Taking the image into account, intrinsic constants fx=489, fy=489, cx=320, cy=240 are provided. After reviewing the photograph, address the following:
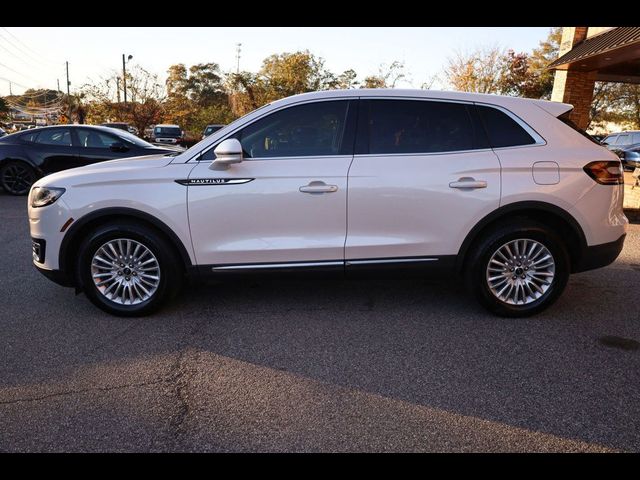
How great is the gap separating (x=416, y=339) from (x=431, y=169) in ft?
4.55

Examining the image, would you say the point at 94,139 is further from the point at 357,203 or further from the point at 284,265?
the point at 357,203

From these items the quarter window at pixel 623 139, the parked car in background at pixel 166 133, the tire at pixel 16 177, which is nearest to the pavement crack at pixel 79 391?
the tire at pixel 16 177

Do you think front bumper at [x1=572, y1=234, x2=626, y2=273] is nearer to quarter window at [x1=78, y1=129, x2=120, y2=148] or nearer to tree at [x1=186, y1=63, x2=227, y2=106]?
quarter window at [x1=78, y1=129, x2=120, y2=148]

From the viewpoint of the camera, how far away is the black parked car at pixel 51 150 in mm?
10297

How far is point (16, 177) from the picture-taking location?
35.2 ft

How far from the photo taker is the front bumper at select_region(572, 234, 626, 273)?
13.8ft

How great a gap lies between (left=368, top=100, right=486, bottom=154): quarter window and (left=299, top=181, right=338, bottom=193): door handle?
1.57 ft

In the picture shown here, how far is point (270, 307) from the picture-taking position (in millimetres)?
4484

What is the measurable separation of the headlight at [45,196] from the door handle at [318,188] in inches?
80.7

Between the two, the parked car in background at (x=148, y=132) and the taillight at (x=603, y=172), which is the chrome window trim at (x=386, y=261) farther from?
the parked car in background at (x=148, y=132)

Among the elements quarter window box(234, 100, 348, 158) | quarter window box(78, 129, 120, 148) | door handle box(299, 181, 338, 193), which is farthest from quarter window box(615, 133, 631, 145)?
door handle box(299, 181, 338, 193)

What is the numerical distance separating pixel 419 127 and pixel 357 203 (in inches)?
34.4
